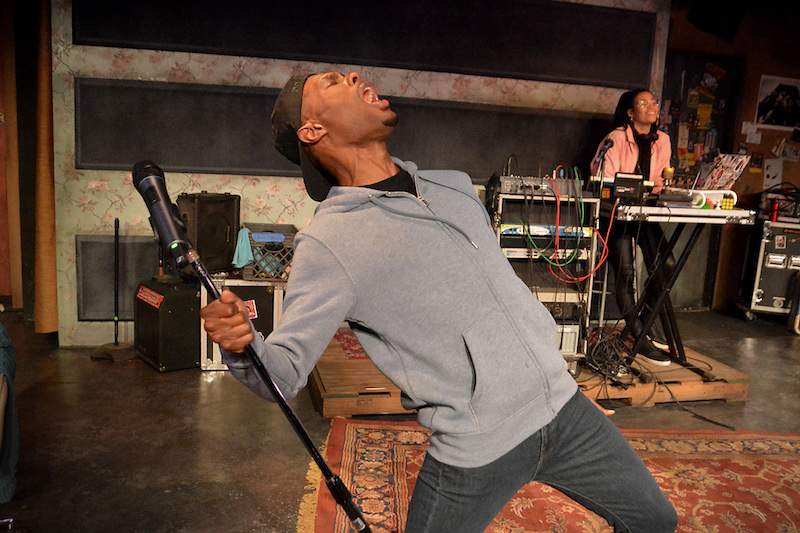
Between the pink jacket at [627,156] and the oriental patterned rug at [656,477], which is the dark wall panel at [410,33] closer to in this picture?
the pink jacket at [627,156]

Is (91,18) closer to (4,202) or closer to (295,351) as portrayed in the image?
(4,202)

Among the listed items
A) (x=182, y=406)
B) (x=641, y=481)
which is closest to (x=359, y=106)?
(x=641, y=481)

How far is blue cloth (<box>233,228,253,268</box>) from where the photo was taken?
3.86 m

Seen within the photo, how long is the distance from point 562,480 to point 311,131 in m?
0.92

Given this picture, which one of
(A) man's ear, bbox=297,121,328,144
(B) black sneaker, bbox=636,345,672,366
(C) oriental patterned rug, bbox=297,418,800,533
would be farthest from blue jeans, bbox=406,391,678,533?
(B) black sneaker, bbox=636,345,672,366

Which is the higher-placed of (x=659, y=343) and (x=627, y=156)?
(x=627, y=156)

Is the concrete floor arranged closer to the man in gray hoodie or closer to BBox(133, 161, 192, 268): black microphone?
the man in gray hoodie

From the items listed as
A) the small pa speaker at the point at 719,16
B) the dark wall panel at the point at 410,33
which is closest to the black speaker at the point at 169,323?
the dark wall panel at the point at 410,33

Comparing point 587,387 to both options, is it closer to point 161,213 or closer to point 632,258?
point 632,258

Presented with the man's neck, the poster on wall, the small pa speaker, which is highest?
the small pa speaker

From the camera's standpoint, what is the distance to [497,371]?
1178 mm

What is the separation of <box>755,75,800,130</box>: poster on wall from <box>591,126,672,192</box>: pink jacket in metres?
2.38

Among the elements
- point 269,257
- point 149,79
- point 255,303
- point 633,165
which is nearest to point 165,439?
point 255,303

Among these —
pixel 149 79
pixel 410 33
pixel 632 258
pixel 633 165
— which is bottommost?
pixel 632 258
